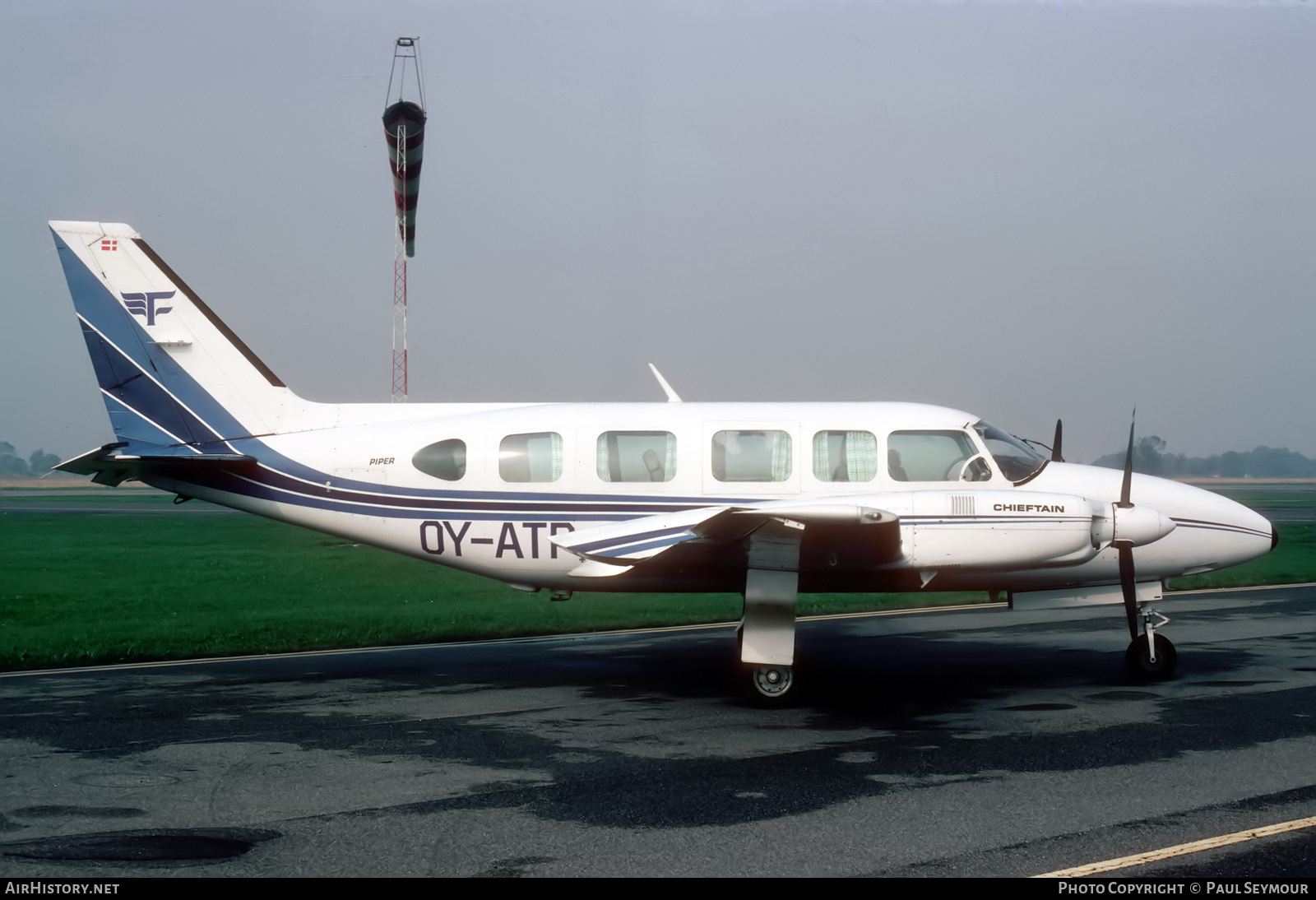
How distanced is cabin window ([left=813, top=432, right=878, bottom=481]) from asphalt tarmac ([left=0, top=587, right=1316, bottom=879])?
7.66 ft

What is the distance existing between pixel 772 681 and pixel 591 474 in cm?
302

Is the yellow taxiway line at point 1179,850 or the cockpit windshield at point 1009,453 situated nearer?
the yellow taxiway line at point 1179,850

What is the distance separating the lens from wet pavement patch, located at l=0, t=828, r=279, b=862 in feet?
20.7

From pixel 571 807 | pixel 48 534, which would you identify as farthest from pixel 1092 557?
pixel 48 534

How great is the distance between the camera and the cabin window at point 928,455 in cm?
1177

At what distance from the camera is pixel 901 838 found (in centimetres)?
648

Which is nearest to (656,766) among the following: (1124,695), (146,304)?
(1124,695)

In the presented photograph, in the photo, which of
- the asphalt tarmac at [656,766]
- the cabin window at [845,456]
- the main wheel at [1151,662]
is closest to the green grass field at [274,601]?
the asphalt tarmac at [656,766]

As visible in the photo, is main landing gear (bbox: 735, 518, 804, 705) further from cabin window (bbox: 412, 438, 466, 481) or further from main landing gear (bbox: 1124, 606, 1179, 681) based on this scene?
main landing gear (bbox: 1124, 606, 1179, 681)

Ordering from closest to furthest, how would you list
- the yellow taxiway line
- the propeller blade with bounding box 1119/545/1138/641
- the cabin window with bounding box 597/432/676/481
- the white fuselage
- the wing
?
the yellow taxiway line
the wing
the propeller blade with bounding box 1119/545/1138/641
the white fuselage
the cabin window with bounding box 597/432/676/481

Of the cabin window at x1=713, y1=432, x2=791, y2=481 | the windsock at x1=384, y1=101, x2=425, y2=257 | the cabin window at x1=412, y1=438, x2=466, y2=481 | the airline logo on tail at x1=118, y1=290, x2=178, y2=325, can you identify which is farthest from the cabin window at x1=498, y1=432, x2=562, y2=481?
the windsock at x1=384, y1=101, x2=425, y2=257

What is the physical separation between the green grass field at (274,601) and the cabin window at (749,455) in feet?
19.9

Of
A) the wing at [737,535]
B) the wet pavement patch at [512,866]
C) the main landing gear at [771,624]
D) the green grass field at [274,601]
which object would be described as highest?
the wing at [737,535]

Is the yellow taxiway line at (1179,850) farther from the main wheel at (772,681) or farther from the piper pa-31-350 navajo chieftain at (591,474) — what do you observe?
the main wheel at (772,681)
